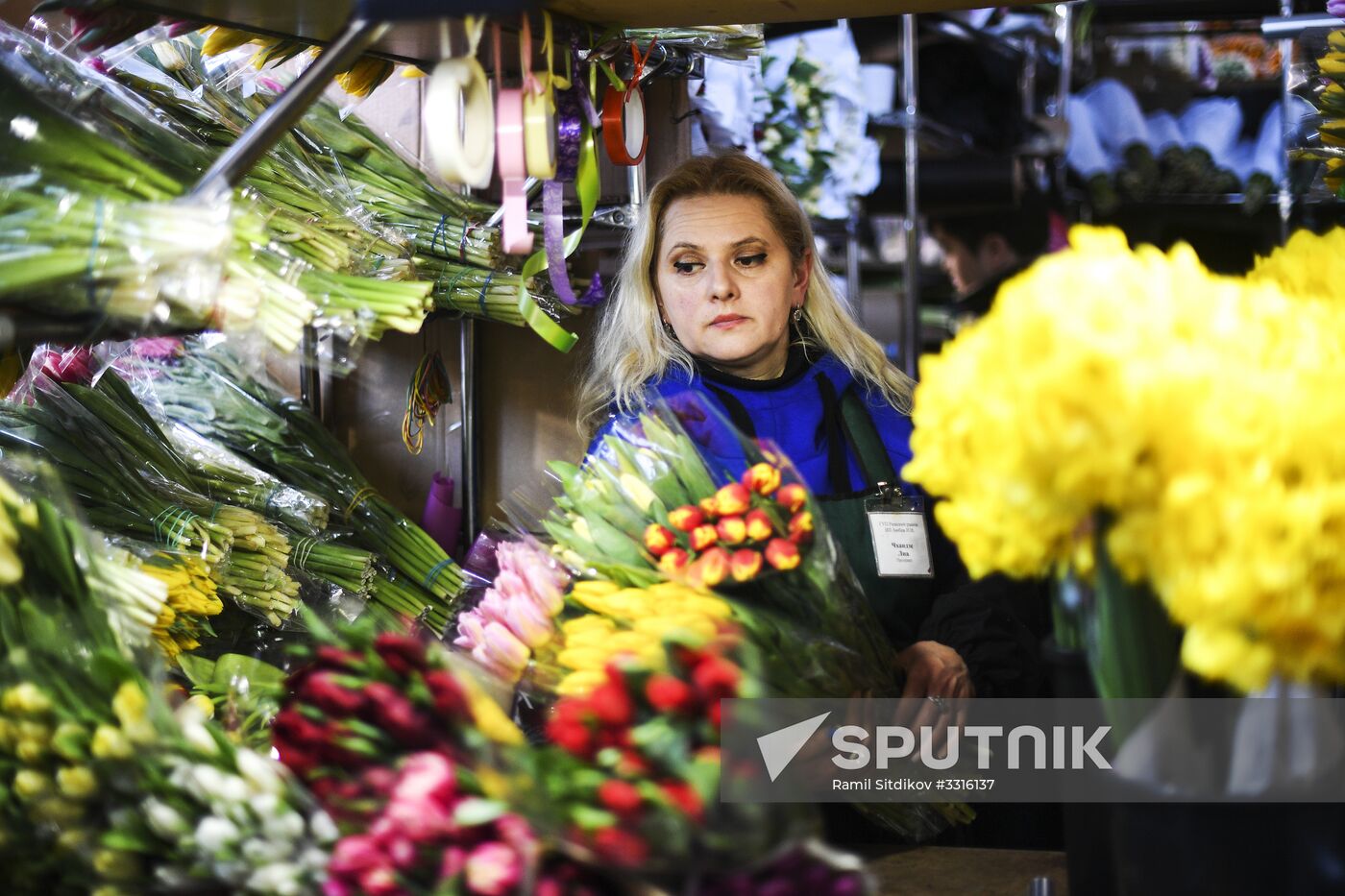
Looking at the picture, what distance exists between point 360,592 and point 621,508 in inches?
40.1

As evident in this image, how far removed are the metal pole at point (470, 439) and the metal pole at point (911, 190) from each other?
181 cm

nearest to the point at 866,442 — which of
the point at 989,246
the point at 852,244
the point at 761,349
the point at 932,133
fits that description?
the point at 761,349

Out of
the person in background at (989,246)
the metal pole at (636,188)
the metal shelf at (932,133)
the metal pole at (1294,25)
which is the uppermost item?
the metal pole at (1294,25)

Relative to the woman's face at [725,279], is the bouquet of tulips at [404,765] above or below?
below

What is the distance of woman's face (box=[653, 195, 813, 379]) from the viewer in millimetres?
2199

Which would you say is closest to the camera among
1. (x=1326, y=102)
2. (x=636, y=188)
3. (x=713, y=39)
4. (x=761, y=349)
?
(x=1326, y=102)

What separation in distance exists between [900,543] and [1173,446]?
39.2 inches

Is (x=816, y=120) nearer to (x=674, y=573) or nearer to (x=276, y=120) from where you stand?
(x=276, y=120)

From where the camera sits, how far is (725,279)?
2.20 m

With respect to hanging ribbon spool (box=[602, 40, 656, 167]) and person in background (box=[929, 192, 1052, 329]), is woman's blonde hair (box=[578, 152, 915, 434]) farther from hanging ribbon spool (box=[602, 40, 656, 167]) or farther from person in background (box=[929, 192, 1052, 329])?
person in background (box=[929, 192, 1052, 329])

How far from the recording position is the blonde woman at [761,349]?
2.15 metres

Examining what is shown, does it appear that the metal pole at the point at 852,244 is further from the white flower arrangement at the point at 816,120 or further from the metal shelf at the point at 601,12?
the metal shelf at the point at 601,12

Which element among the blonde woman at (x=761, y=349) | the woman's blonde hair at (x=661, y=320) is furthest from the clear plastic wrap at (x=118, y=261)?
the woman's blonde hair at (x=661, y=320)

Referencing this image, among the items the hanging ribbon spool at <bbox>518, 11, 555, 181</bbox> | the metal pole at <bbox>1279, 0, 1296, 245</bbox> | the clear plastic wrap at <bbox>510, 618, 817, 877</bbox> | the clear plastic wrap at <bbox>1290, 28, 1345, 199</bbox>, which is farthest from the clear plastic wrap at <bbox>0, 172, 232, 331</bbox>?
the metal pole at <bbox>1279, 0, 1296, 245</bbox>
